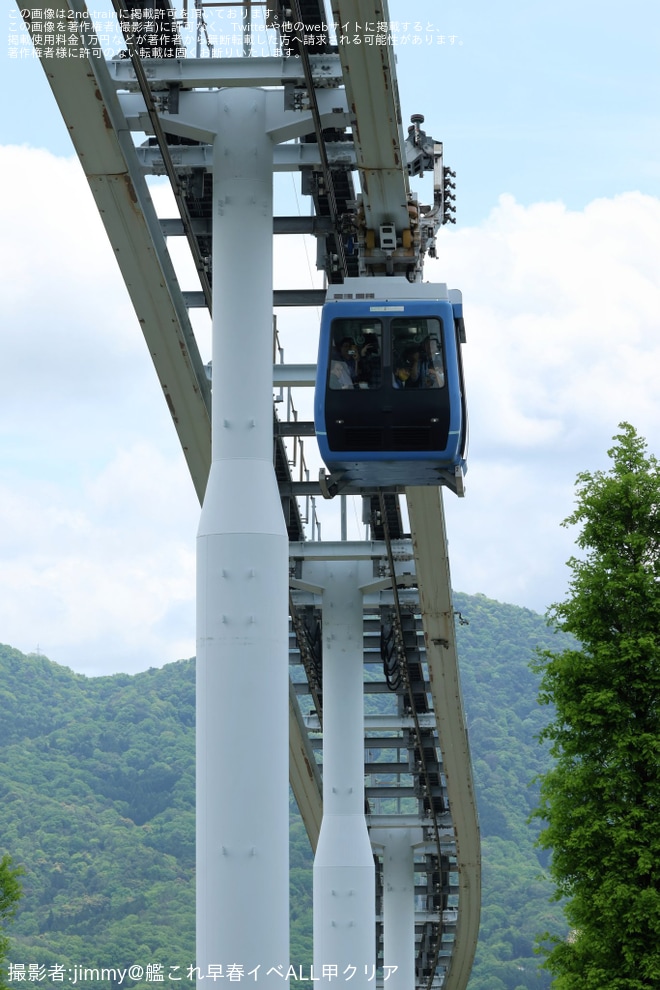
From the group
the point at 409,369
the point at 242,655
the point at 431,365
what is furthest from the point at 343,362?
the point at 242,655

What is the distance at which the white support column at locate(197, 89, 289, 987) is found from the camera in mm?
14508

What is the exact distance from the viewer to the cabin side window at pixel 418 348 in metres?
15.4

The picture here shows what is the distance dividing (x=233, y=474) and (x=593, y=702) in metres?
4.99

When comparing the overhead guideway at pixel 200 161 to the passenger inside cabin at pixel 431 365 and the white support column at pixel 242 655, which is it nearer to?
the white support column at pixel 242 655

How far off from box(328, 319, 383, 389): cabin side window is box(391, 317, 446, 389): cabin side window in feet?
0.52

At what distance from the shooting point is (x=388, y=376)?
15.5 meters

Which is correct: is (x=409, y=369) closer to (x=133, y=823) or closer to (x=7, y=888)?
(x=7, y=888)

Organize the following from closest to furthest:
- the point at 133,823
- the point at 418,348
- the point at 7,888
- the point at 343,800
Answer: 1. the point at 418,348
2. the point at 7,888
3. the point at 343,800
4. the point at 133,823

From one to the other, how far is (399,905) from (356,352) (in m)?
23.9

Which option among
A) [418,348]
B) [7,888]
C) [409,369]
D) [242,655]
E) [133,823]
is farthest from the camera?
[133,823]

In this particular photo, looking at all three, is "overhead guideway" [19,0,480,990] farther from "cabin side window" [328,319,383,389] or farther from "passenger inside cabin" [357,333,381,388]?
"passenger inside cabin" [357,333,381,388]

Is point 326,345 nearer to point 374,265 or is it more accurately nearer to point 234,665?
point 374,265

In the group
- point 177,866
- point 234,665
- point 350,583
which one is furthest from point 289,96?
point 177,866

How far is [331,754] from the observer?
1074 inches
